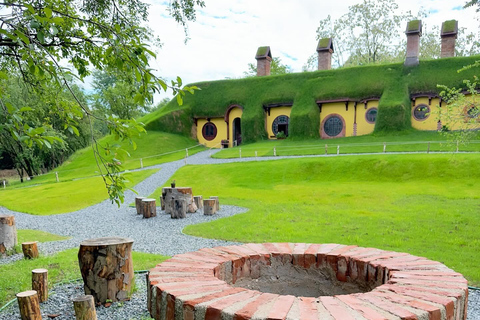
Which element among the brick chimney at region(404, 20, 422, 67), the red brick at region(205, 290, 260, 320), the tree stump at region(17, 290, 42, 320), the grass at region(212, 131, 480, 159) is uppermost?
the brick chimney at region(404, 20, 422, 67)

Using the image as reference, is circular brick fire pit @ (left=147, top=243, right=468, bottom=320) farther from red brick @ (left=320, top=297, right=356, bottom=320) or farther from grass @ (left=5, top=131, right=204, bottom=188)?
grass @ (left=5, top=131, right=204, bottom=188)

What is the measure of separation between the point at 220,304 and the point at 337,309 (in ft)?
2.04

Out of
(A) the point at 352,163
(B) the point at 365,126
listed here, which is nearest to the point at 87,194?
(A) the point at 352,163

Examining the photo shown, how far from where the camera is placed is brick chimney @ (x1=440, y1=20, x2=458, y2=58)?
89.0 feet

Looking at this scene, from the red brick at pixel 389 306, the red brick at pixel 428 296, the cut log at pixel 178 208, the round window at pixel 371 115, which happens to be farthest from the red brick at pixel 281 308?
the round window at pixel 371 115

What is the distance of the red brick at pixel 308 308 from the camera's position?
1.69 metres

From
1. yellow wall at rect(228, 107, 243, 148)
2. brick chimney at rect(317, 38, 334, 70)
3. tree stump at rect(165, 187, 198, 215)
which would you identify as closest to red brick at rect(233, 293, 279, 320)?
tree stump at rect(165, 187, 198, 215)

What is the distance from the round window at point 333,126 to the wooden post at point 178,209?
20.4 m

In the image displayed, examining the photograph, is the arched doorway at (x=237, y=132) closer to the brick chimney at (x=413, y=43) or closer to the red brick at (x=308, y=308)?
the brick chimney at (x=413, y=43)

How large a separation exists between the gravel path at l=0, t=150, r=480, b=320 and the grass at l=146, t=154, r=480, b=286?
2.60 ft

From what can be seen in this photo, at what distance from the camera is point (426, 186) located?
13.7m

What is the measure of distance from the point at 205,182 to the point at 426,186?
9.88 meters

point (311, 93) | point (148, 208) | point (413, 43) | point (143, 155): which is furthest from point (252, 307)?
point (413, 43)

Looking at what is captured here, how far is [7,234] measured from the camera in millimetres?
7203
